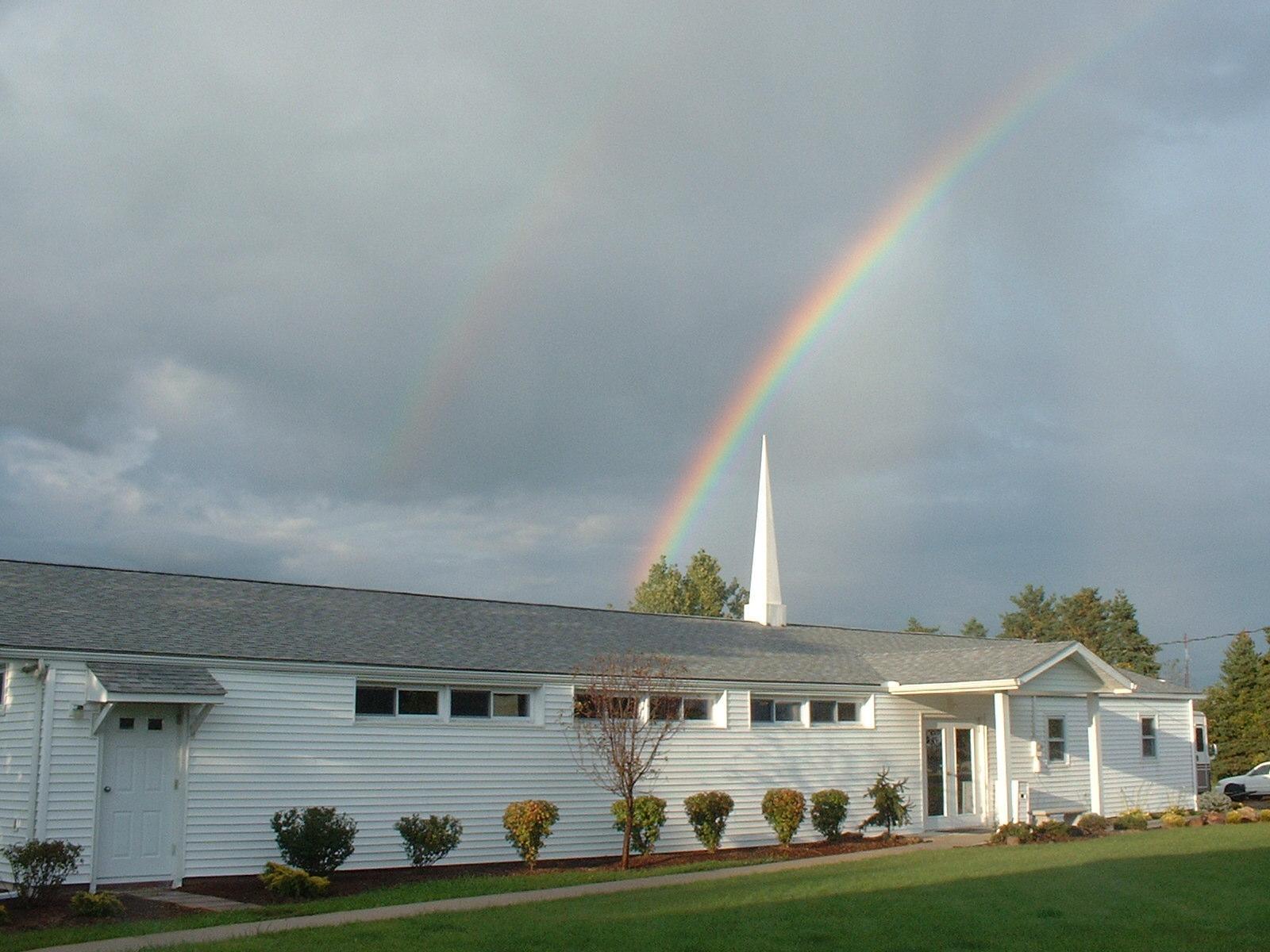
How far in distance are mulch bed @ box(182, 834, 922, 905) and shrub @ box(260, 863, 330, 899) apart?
135 millimetres

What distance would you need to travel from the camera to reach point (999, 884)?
15812mm

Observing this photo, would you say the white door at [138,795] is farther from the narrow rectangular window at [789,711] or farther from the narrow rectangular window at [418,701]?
the narrow rectangular window at [789,711]

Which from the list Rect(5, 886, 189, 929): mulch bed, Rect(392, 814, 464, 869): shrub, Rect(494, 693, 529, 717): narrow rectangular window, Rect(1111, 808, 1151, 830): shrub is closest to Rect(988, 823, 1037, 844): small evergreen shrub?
Rect(1111, 808, 1151, 830): shrub

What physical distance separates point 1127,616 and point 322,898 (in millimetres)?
75050

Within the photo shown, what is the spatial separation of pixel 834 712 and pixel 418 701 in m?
9.52

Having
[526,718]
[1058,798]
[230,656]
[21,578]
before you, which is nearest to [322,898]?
[230,656]

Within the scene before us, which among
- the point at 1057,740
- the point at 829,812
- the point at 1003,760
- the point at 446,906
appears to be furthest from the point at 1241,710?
the point at 446,906

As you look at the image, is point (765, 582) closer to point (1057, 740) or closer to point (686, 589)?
point (1057, 740)

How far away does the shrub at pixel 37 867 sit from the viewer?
15.5 m

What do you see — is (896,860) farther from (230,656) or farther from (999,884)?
(230,656)

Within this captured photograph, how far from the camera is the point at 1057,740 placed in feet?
98.4

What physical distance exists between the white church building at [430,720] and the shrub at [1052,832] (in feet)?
3.87

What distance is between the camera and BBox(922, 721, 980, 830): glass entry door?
2769 centimetres

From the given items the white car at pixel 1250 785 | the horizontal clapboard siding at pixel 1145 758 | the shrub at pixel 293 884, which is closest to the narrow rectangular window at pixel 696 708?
the shrub at pixel 293 884
